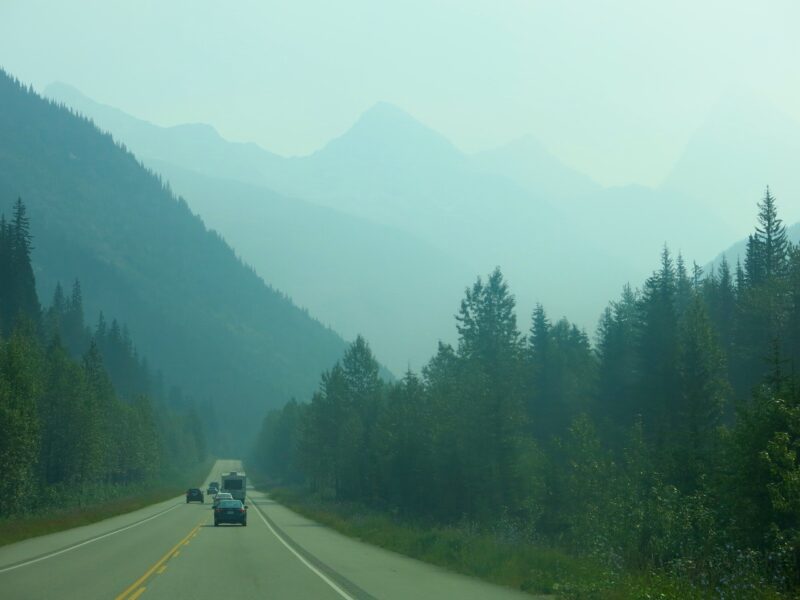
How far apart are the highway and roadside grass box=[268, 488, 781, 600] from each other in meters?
0.74

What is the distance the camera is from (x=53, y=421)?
2827 inches

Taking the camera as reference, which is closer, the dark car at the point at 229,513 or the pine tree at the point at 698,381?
the dark car at the point at 229,513

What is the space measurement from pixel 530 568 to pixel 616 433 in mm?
41589

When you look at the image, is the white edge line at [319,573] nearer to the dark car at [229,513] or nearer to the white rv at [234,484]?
the dark car at [229,513]

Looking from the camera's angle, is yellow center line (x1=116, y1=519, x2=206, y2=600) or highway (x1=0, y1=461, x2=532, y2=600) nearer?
yellow center line (x1=116, y1=519, x2=206, y2=600)

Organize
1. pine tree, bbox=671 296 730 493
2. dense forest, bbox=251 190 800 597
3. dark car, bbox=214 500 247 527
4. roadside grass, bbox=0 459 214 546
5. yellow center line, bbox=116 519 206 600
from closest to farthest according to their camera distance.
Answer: dense forest, bbox=251 190 800 597 < yellow center line, bbox=116 519 206 600 < roadside grass, bbox=0 459 214 546 < dark car, bbox=214 500 247 527 < pine tree, bbox=671 296 730 493

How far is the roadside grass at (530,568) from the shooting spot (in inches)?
586

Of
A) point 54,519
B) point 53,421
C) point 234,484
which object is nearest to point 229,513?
point 54,519

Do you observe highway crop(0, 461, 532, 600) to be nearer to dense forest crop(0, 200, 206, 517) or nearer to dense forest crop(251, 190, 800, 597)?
dense forest crop(251, 190, 800, 597)

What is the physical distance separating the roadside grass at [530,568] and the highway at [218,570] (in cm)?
74

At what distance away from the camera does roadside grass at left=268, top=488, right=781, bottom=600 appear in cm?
1489

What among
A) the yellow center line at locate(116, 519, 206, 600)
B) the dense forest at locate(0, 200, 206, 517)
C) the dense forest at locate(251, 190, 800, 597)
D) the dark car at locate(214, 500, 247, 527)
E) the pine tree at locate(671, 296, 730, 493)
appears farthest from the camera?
the pine tree at locate(671, 296, 730, 493)

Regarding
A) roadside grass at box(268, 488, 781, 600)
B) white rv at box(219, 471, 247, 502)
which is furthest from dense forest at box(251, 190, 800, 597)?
white rv at box(219, 471, 247, 502)

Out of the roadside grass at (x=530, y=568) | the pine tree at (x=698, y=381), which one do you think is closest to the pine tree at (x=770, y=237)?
the pine tree at (x=698, y=381)
